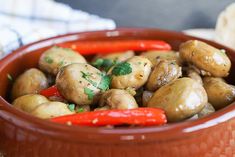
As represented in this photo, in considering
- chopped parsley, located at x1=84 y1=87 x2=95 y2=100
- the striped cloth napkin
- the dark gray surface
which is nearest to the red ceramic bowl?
chopped parsley, located at x1=84 y1=87 x2=95 y2=100

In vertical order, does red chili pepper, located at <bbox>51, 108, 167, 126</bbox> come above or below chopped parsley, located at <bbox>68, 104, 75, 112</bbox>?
above

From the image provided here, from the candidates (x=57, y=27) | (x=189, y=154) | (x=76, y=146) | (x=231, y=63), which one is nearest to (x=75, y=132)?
(x=76, y=146)

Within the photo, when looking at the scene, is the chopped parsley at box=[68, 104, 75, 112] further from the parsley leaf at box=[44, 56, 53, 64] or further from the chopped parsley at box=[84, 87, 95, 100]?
the parsley leaf at box=[44, 56, 53, 64]

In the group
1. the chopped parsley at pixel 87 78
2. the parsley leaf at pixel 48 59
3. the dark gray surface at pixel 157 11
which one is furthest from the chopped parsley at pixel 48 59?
the dark gray surface at pixel 157 11

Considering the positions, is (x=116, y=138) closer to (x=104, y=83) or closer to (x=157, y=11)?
(x=104, y=83)

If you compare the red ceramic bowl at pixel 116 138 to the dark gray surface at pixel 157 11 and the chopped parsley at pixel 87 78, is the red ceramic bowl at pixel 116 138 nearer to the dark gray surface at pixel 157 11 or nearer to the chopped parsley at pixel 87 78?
the chopped parsley at pixel 87 78
